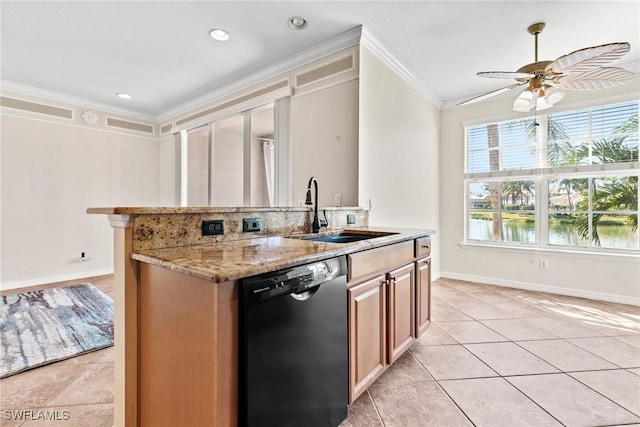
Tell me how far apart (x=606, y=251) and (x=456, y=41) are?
3.09 metres

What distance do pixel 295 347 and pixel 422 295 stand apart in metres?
1.49

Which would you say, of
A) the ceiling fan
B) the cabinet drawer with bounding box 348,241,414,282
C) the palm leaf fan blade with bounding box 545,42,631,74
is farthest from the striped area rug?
the palm leaf fan blade with bounding box 545,42,631,74

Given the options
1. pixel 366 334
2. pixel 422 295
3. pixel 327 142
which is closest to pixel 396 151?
pixel 327 142

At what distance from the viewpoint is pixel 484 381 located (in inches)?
74.4

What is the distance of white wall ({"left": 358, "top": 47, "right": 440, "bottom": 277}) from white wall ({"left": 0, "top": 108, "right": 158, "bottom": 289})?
14.5ft

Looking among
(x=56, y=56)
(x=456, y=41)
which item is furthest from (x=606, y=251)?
(x=56, y=56)

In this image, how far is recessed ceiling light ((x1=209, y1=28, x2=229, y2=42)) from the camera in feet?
9.09

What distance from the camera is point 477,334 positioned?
2.58 m

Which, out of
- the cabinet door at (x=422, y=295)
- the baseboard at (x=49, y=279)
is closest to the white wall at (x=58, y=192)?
the baseboard at (x=49, y=279)

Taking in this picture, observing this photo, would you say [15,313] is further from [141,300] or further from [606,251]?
[606,251]

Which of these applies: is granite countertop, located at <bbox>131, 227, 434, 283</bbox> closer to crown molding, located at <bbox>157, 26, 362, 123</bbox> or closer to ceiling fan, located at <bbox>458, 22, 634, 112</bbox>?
ceiling fan, located at <bbox>458, 22, 634, 112</bbox>

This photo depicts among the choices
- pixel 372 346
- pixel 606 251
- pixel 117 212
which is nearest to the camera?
pixel 117 212

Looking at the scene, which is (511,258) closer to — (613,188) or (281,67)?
(613,188)

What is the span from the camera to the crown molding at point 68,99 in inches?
156
